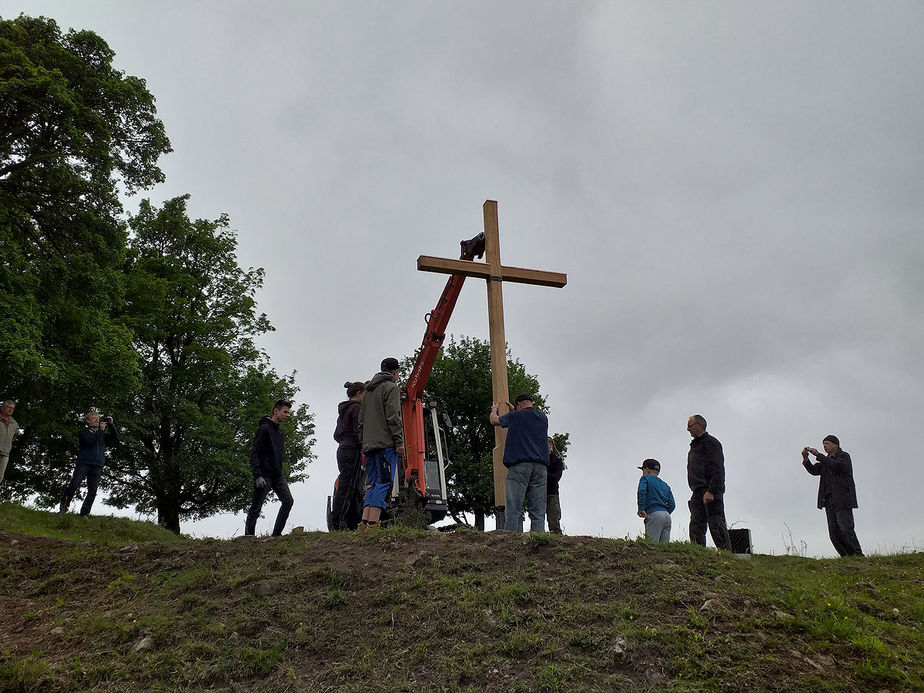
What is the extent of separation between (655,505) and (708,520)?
128cm

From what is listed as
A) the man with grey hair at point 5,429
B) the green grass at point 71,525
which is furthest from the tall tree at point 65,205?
the green grass at point 71,525

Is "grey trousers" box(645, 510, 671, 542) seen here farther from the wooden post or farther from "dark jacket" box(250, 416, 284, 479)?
"dark jacket" box(250, 416, 284, 479)

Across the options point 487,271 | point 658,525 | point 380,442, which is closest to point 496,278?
point 487,271

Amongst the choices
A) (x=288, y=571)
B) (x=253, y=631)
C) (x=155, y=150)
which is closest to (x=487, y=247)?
(x=288, y=571)

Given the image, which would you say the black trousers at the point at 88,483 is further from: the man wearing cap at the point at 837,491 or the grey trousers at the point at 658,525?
the man wearing cap at the point at 837,491

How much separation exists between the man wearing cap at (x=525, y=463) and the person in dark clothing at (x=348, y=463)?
236 centimetres

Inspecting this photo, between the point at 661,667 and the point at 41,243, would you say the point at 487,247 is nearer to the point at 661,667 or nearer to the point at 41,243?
the point at 661,667

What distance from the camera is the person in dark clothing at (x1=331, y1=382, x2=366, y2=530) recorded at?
1070 centimetres

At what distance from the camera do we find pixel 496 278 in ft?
38.9

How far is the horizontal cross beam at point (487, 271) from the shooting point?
11534mm

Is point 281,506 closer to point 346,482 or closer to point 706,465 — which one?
point 346,482

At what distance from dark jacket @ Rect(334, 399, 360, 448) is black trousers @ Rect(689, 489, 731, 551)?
4.62 m

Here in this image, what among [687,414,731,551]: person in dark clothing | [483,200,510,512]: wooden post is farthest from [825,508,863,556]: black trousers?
[483,200,510,512]: wooden post

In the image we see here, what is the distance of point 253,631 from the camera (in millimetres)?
6582
